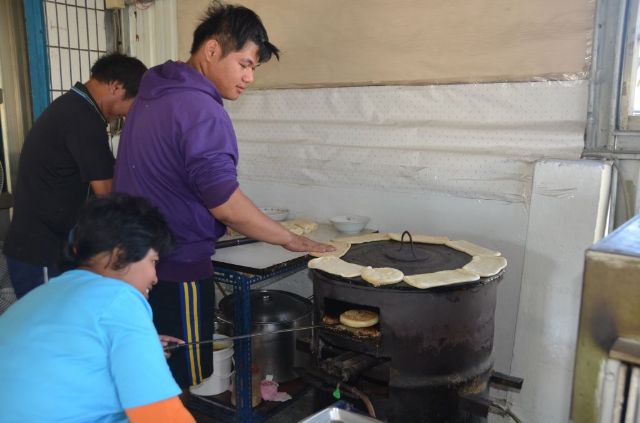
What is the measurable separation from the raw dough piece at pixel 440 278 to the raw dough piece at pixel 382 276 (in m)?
0.04

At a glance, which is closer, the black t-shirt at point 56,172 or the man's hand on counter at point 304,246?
the man's hand on counter at point 304,246

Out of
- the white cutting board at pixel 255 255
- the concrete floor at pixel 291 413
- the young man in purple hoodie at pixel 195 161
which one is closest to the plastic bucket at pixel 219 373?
the concrete floor at pixel 291 413

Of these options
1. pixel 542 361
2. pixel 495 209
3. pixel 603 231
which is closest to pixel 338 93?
pixel 495 209

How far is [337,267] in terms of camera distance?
1.92 meters

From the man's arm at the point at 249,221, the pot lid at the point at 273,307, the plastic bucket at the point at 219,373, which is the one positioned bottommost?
the plastic bucket at the point at 219,373

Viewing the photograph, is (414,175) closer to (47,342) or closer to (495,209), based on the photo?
(495,209)

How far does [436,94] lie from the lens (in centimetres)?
269

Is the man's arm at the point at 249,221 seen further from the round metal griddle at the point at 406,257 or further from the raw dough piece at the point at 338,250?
the round metal griddle at the point at 406,257

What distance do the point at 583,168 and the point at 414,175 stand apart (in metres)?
0.88

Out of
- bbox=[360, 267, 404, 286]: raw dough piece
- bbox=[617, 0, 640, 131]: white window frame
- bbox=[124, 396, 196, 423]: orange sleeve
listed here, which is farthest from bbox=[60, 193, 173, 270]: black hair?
bbox=[617, 0, 640, 131]: white window frame

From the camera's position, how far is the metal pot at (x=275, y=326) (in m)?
2.70

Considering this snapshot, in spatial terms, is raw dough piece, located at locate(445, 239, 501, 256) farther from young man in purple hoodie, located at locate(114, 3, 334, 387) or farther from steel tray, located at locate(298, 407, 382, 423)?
steel tray, located at locate(298, 407, 382, 423)

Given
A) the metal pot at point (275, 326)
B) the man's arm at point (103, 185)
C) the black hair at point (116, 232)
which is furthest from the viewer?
the metal pot at point (275, 326)

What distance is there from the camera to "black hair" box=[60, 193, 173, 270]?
1287 millimetres
